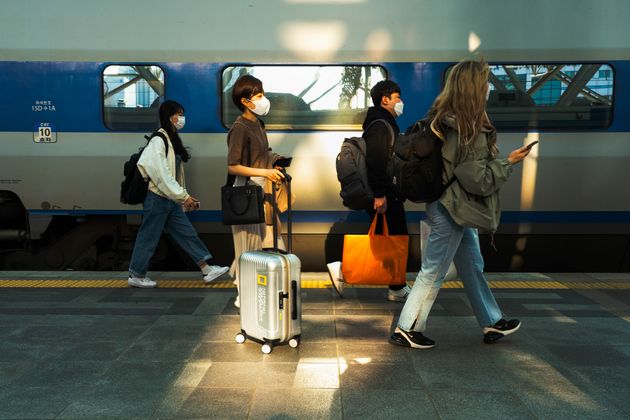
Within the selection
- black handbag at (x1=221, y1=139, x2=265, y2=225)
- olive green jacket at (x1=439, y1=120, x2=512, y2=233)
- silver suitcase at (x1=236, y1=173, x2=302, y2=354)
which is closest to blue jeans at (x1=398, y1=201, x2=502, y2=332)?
olive green jacket at (x1=439, y1=120, x2=512, y2=233)

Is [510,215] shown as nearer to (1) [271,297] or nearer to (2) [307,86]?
(2) [307,86]

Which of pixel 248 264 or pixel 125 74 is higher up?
pixel 125 74

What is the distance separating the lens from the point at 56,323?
433 cm

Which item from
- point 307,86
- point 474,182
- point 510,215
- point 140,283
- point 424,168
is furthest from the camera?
point 510,215

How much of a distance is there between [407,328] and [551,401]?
3.28ft

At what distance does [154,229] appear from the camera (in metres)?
5.42

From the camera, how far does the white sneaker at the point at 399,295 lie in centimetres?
497

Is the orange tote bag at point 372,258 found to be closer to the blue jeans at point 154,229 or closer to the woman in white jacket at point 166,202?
the woman in white jacket at point 166,202

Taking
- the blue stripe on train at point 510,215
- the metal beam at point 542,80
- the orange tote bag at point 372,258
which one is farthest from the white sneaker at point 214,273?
the metal beam at point 542,80

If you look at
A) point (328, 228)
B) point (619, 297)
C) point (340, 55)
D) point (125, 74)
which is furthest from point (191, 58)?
point (619, 297)

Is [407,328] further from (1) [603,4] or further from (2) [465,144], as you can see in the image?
(1) [603,4]

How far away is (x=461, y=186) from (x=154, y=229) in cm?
286

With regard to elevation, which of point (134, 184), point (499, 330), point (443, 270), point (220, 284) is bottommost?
point (220, 284)

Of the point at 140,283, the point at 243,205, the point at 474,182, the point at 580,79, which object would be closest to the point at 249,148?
the point at 243,205
